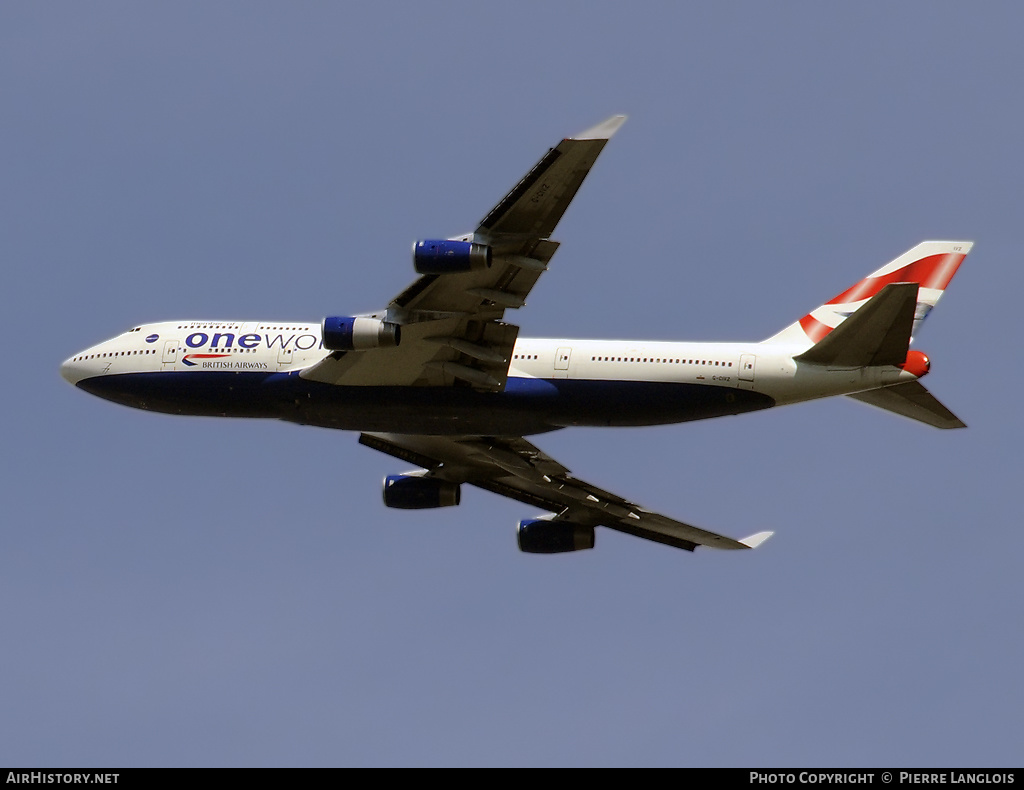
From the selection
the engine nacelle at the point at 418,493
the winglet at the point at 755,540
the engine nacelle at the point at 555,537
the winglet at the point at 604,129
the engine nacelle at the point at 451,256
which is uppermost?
the winglet at the point at 604,129

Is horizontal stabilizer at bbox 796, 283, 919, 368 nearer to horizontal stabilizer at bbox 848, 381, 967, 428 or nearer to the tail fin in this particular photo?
horizontal stabilizer at bbox 848, 381, 967, 428

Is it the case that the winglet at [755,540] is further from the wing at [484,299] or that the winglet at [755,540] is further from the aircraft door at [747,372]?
the wing at [484,299]

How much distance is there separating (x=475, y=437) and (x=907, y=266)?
15111 mm

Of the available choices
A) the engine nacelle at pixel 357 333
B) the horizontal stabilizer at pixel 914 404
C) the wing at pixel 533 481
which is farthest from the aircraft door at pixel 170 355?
the horizontal stabilizer at pixel 914 404

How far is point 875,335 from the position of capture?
46.0 m

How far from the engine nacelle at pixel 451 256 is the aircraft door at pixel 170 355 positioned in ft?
42.3

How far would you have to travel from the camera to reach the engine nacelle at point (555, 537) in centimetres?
5934

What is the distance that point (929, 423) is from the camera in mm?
48688

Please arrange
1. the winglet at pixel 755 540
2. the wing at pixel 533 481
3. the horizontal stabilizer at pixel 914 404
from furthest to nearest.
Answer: the winglet at pixel 755 540
the wing at pixel 533 481
the horizontal stabilizer at pixel 914 404

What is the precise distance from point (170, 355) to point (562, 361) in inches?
512
